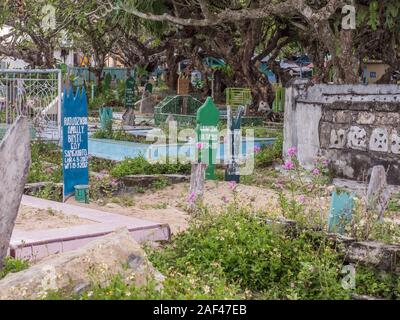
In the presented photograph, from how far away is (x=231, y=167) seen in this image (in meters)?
12.9

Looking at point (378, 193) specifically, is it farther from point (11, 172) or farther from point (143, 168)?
point (143, 168)

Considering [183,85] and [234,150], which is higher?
[183,85]

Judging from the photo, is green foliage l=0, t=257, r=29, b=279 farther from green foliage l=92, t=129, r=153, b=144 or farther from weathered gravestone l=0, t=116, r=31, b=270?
green foliage l=92, t=129, r=153, b=144

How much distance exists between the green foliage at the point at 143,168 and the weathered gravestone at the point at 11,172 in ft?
22.6

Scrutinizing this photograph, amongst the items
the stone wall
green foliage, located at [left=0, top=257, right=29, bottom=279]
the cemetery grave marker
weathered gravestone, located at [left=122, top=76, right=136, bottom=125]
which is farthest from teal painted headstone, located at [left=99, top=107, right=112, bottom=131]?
green foliage, located at [left=0, top=257, right=29, bottom=279]

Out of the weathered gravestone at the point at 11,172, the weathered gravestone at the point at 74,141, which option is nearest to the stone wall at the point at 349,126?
the weathered gravestone at the point at 74,141

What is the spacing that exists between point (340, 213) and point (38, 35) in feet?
78.1

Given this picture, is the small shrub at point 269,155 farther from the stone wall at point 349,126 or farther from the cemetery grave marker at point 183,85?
the cemetery grave marker at point 183,85

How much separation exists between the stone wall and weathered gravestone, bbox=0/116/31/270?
7.31 meters

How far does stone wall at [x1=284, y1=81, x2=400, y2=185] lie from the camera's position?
12.0 metres

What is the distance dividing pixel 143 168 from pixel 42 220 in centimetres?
463

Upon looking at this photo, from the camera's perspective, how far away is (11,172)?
226 inches

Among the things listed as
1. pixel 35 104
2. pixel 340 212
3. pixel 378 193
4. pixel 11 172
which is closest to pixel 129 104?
pixel 35 104

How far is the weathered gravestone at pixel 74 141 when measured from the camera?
1095 centimetres
